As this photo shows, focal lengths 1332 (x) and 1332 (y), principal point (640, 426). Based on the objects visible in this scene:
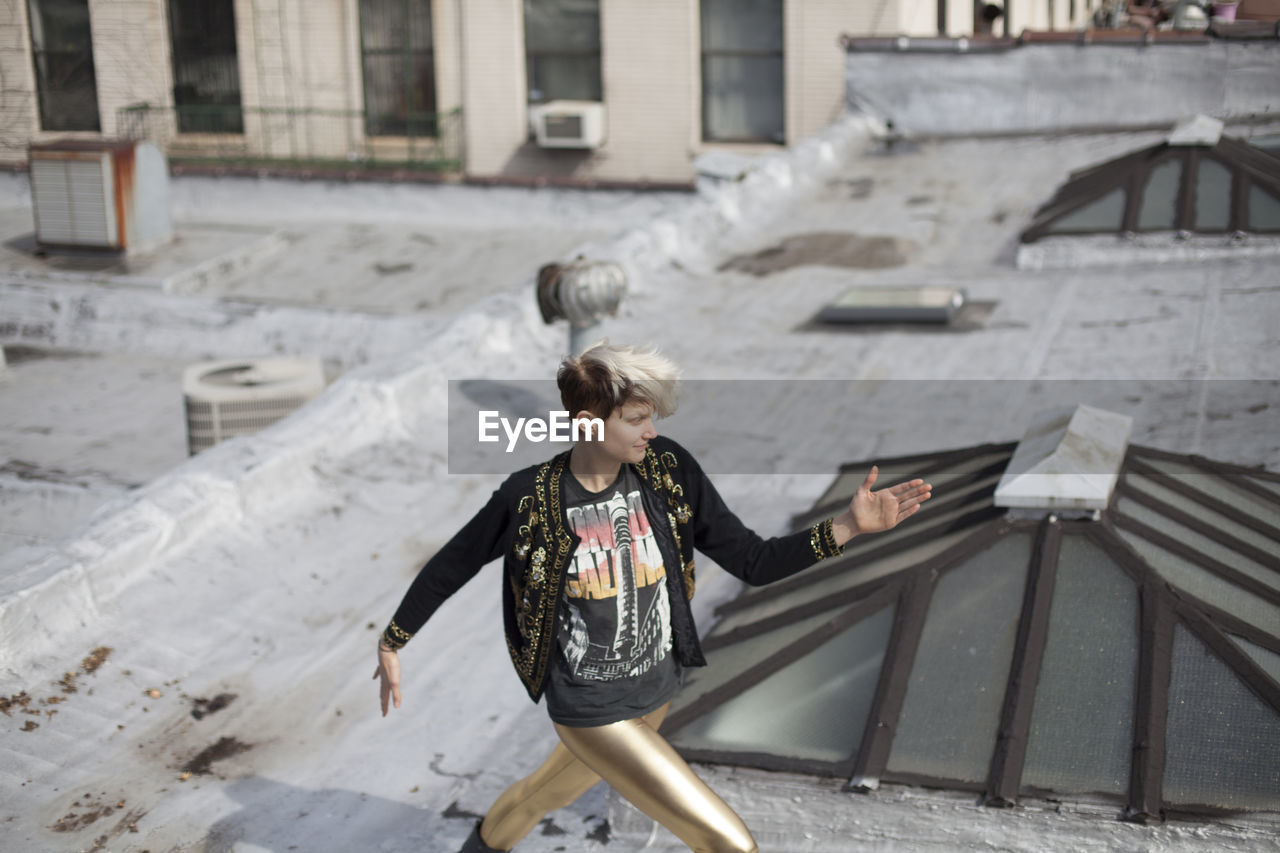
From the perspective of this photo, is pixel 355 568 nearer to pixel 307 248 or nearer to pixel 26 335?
pixel 26 335

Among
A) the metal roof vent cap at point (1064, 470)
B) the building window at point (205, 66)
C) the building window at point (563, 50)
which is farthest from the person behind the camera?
the building window at point (205, 66)

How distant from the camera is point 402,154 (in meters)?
22.9

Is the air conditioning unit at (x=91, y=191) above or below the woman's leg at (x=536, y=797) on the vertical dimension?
above

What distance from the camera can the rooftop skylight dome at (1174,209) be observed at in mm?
10070

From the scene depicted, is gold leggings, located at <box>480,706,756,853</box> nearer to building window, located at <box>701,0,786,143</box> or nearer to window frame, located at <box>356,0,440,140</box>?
building window, located at <box>701,0,786,143</box>

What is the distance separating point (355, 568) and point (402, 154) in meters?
17.2

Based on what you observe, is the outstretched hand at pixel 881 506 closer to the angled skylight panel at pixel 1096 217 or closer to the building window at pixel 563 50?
the angled skylight panel at pixel 1096 217

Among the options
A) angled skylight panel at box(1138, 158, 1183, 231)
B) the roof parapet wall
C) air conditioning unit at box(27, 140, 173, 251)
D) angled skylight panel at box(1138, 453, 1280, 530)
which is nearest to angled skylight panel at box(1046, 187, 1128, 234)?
angled skylight panel at box(1138, 158, 1183, 231)

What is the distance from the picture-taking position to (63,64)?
19.6 metres

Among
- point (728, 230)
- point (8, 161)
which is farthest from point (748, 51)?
point (8, 161)

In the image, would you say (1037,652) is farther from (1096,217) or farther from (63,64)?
(63,64)

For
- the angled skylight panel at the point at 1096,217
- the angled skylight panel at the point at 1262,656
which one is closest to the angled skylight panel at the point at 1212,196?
the angled skylight panel at the point at 1096,217

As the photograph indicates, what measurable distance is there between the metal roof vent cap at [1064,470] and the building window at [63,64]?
52.1 ft

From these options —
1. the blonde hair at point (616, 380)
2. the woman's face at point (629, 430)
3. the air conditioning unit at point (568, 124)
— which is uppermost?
the air conditioning unit at point (568, 124)
